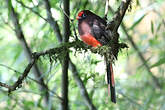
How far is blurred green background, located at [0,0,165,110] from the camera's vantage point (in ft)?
5.52

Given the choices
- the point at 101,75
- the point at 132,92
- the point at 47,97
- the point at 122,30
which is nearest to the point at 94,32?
the point at 101,75

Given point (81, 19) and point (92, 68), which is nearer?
point (81, 19)

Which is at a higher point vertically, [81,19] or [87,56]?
[81,19]

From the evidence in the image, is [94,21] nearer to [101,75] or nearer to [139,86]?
[101,75]

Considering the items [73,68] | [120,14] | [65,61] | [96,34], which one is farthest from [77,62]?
[120,14]

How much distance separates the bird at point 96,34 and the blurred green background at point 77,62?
7 cm

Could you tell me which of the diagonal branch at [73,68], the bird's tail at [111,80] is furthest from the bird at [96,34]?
the diagonal branch at [73,68]

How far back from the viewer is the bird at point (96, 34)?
134cm

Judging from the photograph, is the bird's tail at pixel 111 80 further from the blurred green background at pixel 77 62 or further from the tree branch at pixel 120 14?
the tree branch at pixel 120 14

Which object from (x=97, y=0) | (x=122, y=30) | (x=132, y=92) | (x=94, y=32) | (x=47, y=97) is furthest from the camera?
(x=132, y=92)

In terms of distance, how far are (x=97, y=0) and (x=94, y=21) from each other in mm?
520

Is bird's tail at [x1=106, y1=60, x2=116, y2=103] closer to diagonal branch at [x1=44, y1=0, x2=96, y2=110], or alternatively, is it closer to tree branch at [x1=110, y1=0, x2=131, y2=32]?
tree branch at [x1=110, y1=0, x2=131, y2=32]

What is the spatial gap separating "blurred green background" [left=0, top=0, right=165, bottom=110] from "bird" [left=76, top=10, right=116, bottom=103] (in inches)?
2.7

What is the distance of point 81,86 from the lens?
1.81 m
